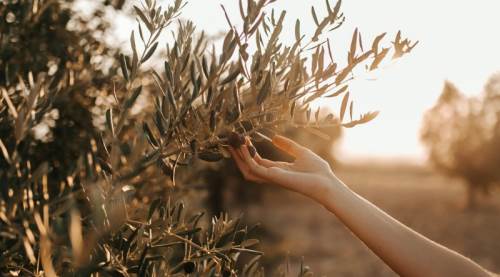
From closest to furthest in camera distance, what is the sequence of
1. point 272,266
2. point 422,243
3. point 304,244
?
point 422,243 < point 272,266 < point 304,244

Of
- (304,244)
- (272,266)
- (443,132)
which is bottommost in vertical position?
(304,244)

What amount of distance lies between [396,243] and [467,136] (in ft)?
135

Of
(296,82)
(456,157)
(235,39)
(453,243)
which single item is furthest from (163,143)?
(456,157)

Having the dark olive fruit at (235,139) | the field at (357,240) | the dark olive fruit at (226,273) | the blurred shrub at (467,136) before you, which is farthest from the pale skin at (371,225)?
the blurred shrub at (467,136)

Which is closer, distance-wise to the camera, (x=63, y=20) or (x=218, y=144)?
(x=218, y=144)

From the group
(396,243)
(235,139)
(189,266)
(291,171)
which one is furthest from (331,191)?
(189,266)

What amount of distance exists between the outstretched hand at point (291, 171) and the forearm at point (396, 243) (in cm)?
6

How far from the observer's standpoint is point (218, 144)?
1866 millimetres

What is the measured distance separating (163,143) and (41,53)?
65.6 inches

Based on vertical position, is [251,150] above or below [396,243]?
above

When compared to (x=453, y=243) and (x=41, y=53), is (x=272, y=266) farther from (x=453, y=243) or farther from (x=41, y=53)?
(x=453, y=243)

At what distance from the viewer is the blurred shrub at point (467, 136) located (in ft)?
128

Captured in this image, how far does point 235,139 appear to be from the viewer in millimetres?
1901

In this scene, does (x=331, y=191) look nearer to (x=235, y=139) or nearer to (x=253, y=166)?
(x=253, y=166)
